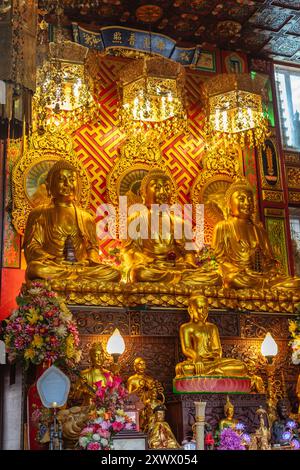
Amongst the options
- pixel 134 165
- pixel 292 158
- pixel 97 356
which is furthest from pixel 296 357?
pixel 292 158

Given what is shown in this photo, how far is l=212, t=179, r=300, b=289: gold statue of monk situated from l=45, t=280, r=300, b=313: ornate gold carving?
48 cm

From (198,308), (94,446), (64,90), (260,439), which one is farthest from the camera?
(64,90)

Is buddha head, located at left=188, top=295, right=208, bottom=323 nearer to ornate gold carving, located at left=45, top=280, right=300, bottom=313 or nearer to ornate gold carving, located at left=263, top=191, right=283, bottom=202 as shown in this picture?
ornate gold carving, located at left=45, top=280, right=300, bottom=313

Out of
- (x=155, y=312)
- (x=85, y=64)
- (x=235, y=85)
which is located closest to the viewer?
(x=155, y=312)

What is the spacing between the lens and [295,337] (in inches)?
268

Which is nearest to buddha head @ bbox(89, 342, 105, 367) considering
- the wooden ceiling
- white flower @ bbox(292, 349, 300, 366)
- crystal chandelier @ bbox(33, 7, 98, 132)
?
white flower @ bbox(292, 349, 300, 366)

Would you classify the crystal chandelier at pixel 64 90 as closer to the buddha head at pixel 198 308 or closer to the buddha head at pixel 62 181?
the buddha head at pixel 62 181

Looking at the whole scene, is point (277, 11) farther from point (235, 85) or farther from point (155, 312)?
point (155, 312)

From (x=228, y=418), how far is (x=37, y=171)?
12.0ft

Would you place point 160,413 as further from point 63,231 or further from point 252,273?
point 63,231

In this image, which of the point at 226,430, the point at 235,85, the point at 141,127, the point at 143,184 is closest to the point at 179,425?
the point at 226,430

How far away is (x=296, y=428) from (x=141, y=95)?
4046 mm

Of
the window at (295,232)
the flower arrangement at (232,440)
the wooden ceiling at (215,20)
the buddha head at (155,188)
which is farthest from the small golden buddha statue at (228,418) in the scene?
the wooden ceiling at (215,20)

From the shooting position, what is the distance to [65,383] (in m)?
5.03
